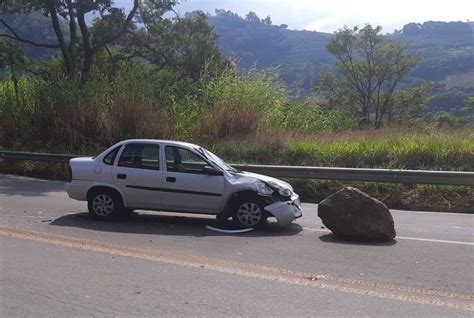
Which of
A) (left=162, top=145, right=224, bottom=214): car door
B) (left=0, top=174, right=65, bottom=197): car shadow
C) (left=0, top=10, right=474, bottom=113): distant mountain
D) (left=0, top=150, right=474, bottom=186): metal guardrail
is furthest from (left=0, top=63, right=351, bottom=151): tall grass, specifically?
(left=162, top=145, right=224, bottom=214): car door

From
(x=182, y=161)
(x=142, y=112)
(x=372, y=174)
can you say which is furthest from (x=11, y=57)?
(x=182, y=161)

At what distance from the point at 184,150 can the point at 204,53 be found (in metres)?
29.1

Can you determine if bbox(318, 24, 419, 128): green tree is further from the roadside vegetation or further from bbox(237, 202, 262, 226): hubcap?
bbox(237, 202, 262, 226): hubcap

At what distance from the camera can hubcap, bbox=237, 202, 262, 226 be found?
349 inches

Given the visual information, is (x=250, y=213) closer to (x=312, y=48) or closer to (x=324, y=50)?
(x=324, y=50)

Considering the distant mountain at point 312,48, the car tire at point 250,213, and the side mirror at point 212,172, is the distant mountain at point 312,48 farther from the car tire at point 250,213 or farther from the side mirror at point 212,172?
the car tire at point 250,213

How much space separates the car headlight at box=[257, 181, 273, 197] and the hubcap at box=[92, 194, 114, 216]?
245 cm

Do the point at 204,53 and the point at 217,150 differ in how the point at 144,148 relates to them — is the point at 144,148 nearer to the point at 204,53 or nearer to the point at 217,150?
the point at 217,150

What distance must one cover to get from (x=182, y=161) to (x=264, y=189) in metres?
1.46

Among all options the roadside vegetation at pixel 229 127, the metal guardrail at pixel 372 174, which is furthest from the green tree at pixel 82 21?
the metal guardrail at pixel 372 174

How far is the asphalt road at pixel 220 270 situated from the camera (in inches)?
202

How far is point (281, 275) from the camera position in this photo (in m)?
6.20

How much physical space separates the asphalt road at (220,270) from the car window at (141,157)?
92 cm

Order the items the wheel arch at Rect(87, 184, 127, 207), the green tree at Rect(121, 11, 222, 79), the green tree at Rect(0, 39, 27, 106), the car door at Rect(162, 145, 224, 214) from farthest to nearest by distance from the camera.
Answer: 1. the green tree at Rect(121, 11, 222, 79)
2. the green tree at Rect(0, 39, 27, 106)
3. the wheel arch at Rect(87, 184, 127, 207)
4. the car door at Rect(162, 145, 224, 214)
